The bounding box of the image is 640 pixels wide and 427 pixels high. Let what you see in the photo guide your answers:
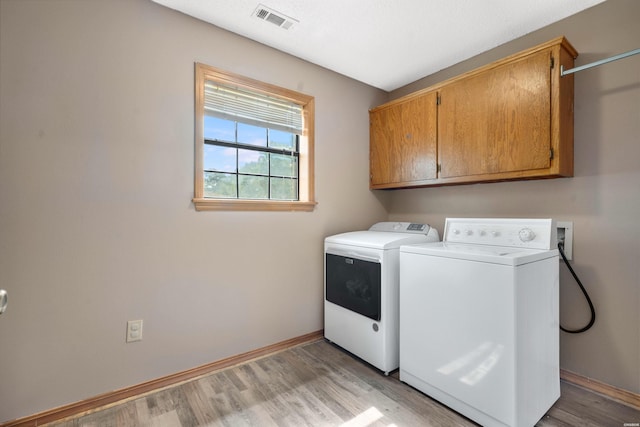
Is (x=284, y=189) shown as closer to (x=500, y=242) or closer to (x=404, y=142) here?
(x=404, y=142)

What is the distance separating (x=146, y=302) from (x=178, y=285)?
0.19 metres

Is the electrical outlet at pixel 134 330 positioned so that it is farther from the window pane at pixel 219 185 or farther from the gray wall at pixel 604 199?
the gray wall at pixel 604 199

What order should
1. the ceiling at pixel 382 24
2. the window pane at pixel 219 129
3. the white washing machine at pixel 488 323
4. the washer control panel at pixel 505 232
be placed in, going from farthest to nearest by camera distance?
the window pane at pixel 219 129
the ceiling at pixel 382 24
the washer control panel at pixel 505 232
the white washing machine at pixel 488 323

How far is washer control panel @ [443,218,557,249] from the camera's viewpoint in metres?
1.67

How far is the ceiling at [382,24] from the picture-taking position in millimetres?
1783

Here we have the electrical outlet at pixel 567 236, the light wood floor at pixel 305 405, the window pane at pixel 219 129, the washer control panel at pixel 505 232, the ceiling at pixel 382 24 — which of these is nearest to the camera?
the light wood floor at pixel 305 405

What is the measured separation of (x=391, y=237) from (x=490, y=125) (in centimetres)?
100

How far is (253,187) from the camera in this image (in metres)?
2.32

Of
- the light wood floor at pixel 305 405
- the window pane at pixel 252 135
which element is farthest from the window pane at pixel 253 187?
the light wood floor at pixel 305 405

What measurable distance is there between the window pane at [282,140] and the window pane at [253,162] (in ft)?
0.42

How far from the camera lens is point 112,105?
168cm

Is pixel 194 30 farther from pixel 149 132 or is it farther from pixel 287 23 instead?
pixel 149 132

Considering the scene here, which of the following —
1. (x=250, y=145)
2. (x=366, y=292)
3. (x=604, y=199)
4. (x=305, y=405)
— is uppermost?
(x=250, y=145)

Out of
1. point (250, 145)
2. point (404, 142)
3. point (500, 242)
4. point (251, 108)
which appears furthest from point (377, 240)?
point (251, 108)
